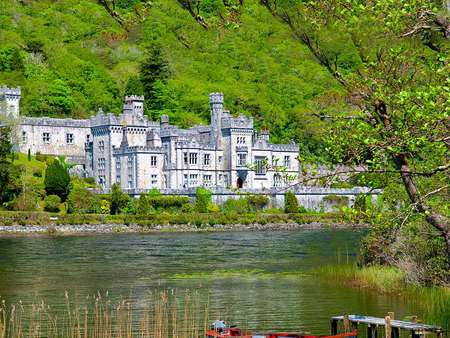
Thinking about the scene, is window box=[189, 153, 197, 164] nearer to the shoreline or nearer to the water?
the shoreline

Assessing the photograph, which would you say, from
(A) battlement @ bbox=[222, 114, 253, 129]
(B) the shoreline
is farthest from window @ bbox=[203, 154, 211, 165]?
(B) the shoreline

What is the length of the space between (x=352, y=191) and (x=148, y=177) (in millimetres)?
21014

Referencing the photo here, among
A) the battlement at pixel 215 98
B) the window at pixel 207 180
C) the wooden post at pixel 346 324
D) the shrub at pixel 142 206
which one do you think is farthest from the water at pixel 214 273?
the battlement at pixel 215 98

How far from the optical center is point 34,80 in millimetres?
126500

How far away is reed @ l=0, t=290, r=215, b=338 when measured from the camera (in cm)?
2214

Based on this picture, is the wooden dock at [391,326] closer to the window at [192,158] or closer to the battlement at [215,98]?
the window at [192,158]

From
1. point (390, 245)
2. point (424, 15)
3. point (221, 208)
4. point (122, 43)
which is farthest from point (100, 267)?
point (122, 43)

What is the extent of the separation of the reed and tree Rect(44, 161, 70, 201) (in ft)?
167

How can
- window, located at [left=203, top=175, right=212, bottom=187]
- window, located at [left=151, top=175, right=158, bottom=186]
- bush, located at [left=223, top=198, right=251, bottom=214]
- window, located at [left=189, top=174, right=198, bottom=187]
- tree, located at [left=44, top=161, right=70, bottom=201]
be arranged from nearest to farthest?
tree, located at [left=44, top=161, right=70, bottom=201], bush, located at [left=223, top=198, right=251, bottom=214], window, located at [left=151, top=175, right=158, bottom=186], window, located at [left=189, top=174, right=198, bottom=187], window, located at [left=203, top=175, right=212, bottom=187]

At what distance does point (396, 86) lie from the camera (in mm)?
19781

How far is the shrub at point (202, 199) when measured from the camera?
86125mm

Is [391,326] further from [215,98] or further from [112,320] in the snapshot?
[215,98]

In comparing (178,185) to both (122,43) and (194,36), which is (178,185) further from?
(194,36)

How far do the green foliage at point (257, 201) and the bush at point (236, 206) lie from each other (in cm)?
98
